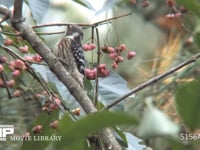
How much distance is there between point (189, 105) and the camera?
67 centimetres

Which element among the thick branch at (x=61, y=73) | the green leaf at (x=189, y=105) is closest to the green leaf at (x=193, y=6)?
the green leaf at (x=189, y=105)

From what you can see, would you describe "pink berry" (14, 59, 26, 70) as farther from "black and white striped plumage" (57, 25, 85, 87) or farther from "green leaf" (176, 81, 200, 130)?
"green leaf" (176, 81, 200, 130)

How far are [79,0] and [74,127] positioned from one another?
76cm

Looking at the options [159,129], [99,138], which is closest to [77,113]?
[99,138]

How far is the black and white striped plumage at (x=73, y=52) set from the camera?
1.52 meters

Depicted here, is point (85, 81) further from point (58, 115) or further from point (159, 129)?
point (159, 129)

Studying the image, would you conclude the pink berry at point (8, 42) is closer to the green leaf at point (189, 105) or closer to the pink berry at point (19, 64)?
the pink berry at point (19, 64)

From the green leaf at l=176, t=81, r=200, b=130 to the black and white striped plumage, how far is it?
0.77m

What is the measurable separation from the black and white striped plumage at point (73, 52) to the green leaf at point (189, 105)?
77 centimetres

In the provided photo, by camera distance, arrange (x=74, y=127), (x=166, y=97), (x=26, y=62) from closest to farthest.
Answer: (x=74, y=127)
(x=26, y=62)
(x=166, y=97)

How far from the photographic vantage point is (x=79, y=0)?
135 centimetres

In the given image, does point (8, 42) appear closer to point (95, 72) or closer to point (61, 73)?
point (95, 72)

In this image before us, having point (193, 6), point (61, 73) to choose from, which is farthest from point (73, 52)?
point (193, 6)

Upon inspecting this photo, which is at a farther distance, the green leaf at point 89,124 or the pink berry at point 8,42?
the pink berry at point 8,42
